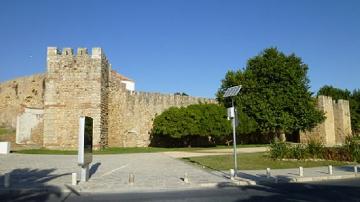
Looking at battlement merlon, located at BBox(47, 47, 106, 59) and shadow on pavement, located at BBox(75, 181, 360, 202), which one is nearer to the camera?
shadow on pavement, located at BBox(75, 181, 360, 202)

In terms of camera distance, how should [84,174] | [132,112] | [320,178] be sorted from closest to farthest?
[84,174] → [320,178] → [132,112]

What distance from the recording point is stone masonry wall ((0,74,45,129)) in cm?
4009

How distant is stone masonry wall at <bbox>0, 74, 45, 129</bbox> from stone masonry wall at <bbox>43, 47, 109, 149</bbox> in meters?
9.93

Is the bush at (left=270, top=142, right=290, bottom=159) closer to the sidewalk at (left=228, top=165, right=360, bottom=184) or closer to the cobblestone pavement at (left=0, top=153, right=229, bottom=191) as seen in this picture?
the sidewalk at (left=228, top=165, right=360, bottom=184)

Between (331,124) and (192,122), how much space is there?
19322mm

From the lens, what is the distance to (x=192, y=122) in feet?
114

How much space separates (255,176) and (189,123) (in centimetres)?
2090

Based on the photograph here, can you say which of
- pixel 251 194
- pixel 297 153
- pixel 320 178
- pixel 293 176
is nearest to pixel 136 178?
pixel 251 194

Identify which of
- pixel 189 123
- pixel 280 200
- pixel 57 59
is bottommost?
pixel 280 200

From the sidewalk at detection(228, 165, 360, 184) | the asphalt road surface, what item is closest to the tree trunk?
the sidewalk at detection(228, 165, 360, 184)

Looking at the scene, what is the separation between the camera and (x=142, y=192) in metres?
10.7

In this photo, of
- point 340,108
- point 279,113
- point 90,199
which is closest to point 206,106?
point 279,113

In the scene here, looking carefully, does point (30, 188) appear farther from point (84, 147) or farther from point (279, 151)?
point (279, 151)

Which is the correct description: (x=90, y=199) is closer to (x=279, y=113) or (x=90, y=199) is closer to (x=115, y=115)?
(x=115, y=115)
